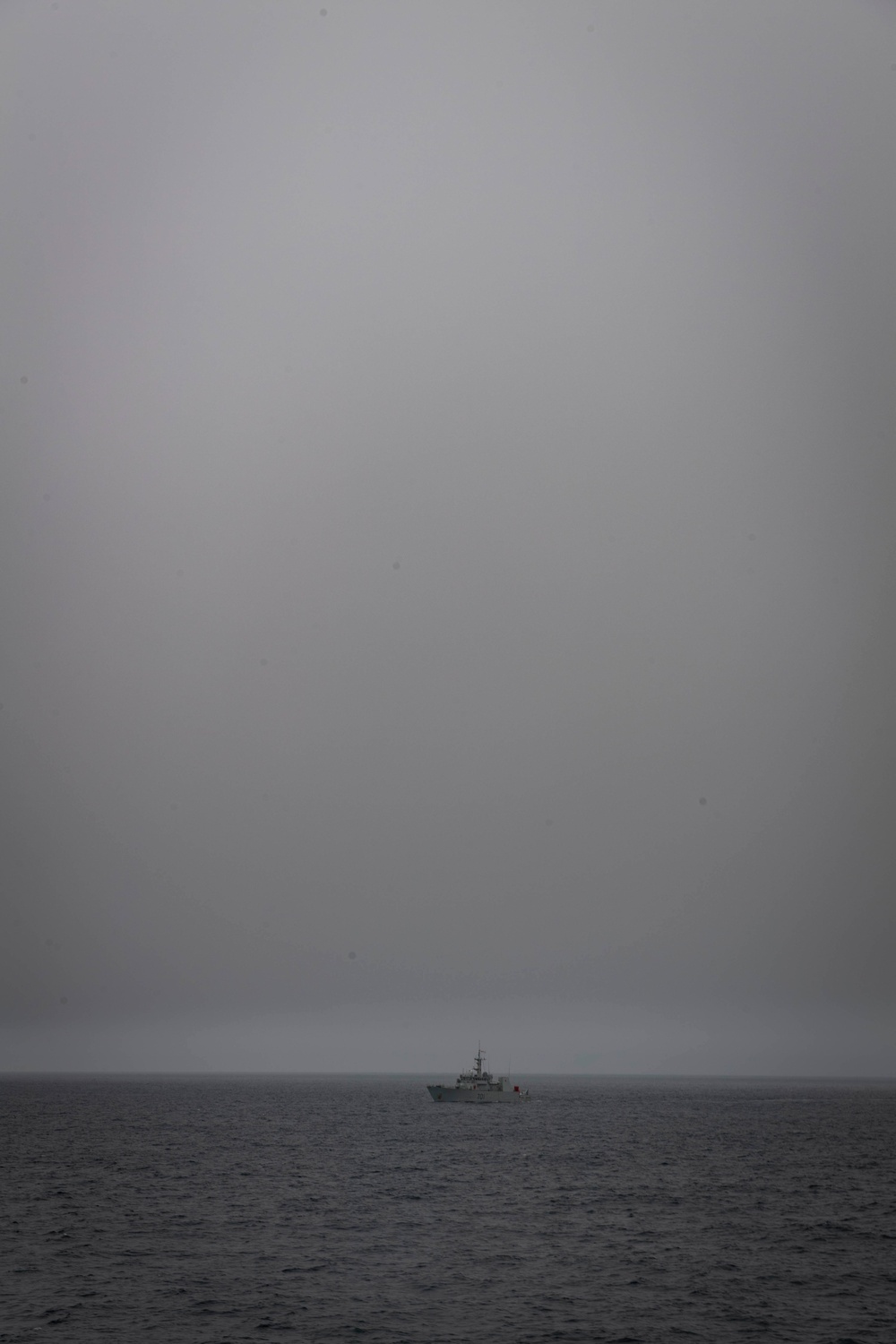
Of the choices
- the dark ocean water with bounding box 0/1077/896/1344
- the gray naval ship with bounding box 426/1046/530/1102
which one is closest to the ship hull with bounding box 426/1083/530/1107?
the gray naval ship with bounding box 426/1046/530/1102

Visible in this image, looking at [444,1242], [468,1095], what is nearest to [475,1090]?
[468,1095]

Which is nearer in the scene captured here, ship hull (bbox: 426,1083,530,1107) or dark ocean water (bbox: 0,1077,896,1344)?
dark ocean water (bbox: 0,1077,896,1344)

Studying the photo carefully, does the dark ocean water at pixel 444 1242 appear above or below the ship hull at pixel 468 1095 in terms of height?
below

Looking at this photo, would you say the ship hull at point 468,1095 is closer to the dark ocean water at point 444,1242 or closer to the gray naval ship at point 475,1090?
the gray naval ship at point 475,1090

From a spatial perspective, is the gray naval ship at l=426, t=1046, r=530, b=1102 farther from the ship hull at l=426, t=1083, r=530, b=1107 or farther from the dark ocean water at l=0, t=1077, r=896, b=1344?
the dark ocean water at l=0, t=1077, r=896, b=1344

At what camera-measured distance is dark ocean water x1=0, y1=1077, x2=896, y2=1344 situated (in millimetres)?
39156

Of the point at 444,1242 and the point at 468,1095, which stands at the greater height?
the point at 468,1095

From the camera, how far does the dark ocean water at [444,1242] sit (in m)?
39.2

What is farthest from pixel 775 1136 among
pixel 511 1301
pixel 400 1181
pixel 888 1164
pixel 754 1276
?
pixel 511 1301

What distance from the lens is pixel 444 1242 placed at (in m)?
54.4

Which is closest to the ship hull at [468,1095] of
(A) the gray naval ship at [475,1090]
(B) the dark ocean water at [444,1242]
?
(A) the gray naval ship at [475,1090]

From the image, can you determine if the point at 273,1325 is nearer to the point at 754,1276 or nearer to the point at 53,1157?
the point at 754,1276

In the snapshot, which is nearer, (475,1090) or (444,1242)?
(444,1242)

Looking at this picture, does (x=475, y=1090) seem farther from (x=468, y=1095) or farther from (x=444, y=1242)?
(x=444, y=1242)
